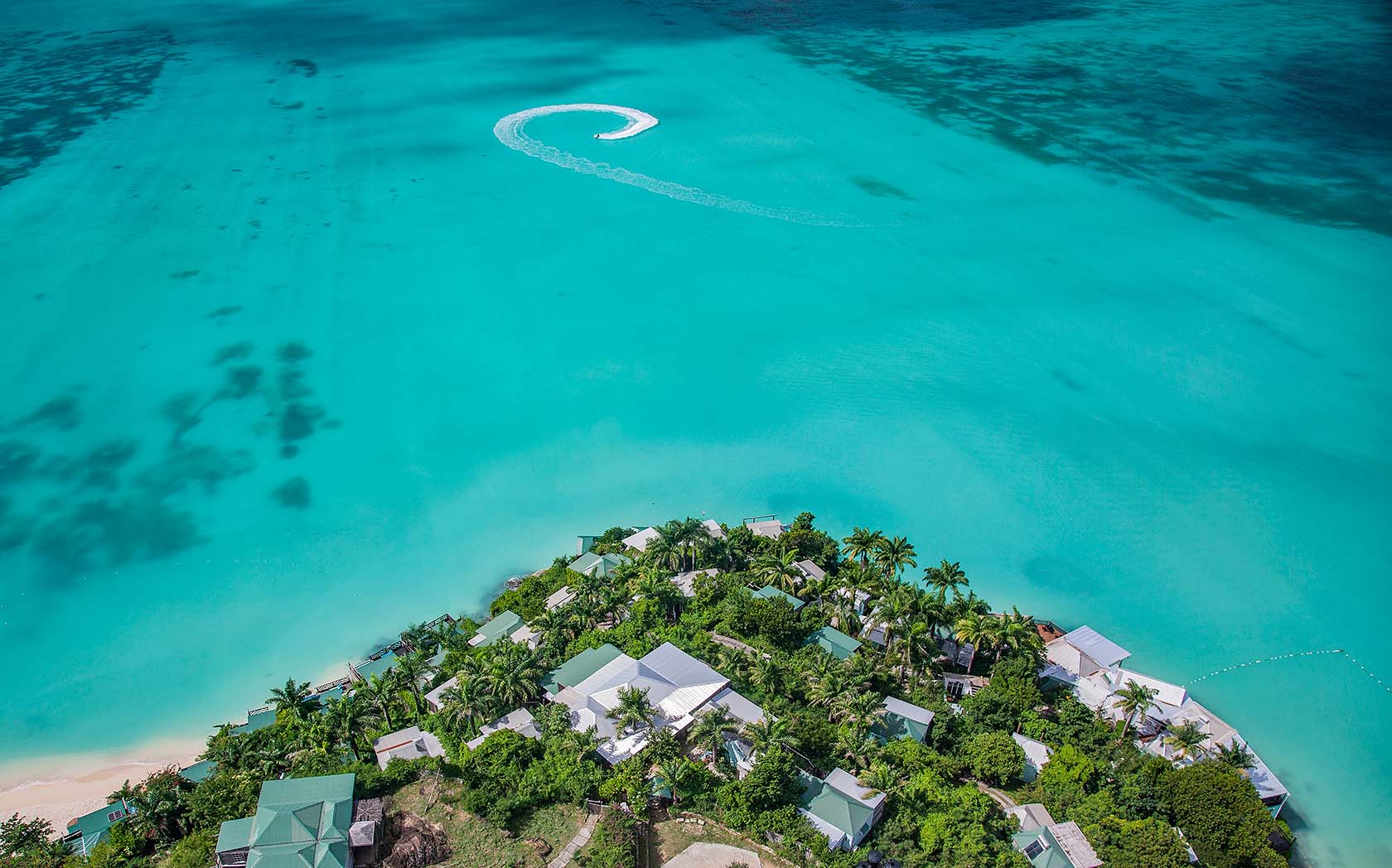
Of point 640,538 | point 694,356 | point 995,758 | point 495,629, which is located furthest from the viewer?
point 694,356

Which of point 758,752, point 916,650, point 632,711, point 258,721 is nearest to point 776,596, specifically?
point 916,650

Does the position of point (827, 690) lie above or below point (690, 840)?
above

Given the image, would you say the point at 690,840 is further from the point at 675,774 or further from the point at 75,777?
the point at 75,777

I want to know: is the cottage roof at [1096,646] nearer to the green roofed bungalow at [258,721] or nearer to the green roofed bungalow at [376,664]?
the green roofed bungalow at [376,664]

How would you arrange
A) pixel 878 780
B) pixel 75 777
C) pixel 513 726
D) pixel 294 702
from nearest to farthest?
1. pixel 878 780
2. pixel 513 726
3. pixel 294 702
4. pixel 75 777

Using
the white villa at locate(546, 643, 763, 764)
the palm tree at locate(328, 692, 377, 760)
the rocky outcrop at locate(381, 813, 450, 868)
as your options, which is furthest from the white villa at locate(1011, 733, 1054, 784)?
the palm tree at locate(328, 692, 377, 760)

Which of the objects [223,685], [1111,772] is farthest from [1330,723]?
[223,685]

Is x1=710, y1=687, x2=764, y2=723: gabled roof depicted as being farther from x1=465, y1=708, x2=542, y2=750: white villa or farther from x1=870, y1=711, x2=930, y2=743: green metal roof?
x1=465, y1=708, x2=542, y2=750: white villa

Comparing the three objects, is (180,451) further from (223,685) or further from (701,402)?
(701,402)
